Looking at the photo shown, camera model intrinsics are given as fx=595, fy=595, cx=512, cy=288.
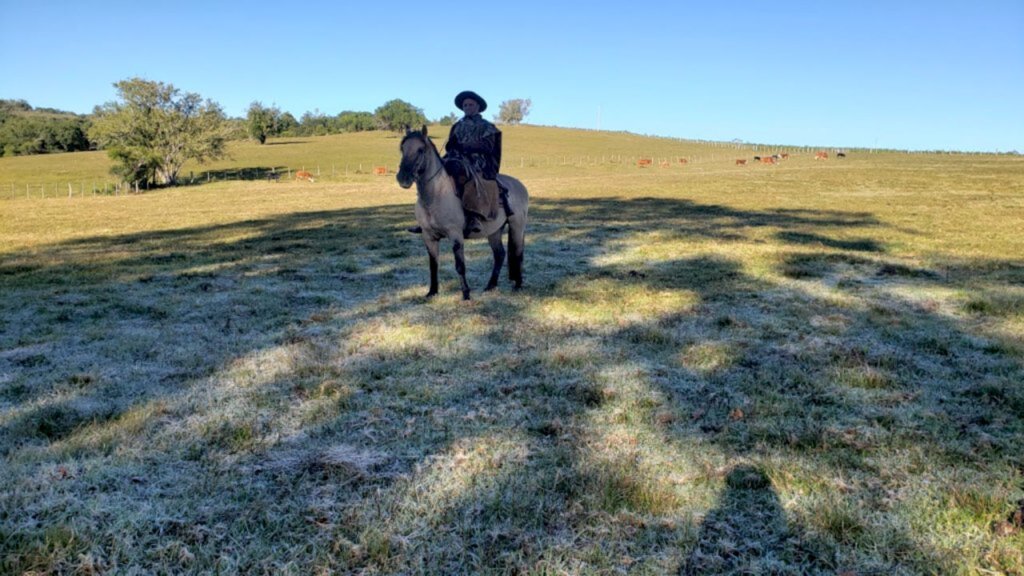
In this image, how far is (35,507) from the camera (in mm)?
3711

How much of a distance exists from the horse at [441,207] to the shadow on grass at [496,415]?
31.8 inches

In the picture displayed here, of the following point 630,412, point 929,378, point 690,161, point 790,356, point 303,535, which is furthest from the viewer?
point 690,161

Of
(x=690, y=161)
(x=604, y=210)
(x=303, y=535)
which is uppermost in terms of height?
(x=690, y=161)

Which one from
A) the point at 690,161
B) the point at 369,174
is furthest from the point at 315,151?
the point at 690,161

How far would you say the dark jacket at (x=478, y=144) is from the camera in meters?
9.55

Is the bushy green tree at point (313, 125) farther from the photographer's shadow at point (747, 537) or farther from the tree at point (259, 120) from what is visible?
the photographer's shadow at point (747, 537)

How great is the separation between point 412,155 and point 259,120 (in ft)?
371

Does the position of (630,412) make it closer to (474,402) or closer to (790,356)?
(474,402)

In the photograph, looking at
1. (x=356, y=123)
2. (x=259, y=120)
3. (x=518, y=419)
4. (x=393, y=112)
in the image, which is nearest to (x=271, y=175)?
(x=259, y=120)

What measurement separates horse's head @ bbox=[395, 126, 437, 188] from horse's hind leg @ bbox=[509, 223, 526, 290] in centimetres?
237

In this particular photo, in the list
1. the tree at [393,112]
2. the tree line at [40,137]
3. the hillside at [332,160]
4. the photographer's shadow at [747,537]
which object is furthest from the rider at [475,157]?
the tree at [393,112]

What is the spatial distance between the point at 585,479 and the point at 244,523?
2.22 metres

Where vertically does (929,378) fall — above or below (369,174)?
below

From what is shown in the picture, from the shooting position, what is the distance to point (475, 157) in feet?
31.4
